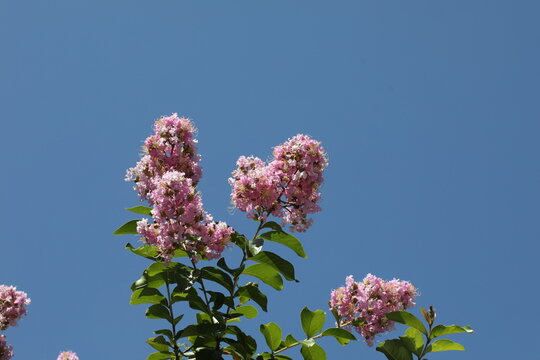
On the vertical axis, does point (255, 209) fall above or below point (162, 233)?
above

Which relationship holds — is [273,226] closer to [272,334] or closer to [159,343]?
[272,334]

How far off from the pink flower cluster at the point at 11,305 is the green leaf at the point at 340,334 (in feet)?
8.52

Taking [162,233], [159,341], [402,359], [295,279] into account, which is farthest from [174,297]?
[402,359]

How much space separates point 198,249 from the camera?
3271 mm

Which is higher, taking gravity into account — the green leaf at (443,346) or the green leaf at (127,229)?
the green leaf at (127,229)

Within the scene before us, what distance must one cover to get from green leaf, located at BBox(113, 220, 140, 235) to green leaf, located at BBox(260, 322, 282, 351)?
3.90 feet

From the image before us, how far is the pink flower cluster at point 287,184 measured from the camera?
11.8 feet

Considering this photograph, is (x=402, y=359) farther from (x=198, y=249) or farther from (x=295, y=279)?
(x=198, y=249)

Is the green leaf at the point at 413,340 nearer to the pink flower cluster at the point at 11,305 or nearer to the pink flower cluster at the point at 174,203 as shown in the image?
the pink flower cluster at the point at 174,203

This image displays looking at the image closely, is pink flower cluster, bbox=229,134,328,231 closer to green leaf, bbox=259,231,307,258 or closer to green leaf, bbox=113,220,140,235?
green leaf, bbox=259,231,307,258

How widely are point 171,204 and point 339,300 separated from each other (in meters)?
1.76

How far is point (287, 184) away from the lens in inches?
144

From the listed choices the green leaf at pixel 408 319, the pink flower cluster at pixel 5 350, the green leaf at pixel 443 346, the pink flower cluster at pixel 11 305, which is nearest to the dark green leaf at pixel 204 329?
the green leaf at pixel 408 319

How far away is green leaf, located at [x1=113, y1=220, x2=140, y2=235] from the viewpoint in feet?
11.9
